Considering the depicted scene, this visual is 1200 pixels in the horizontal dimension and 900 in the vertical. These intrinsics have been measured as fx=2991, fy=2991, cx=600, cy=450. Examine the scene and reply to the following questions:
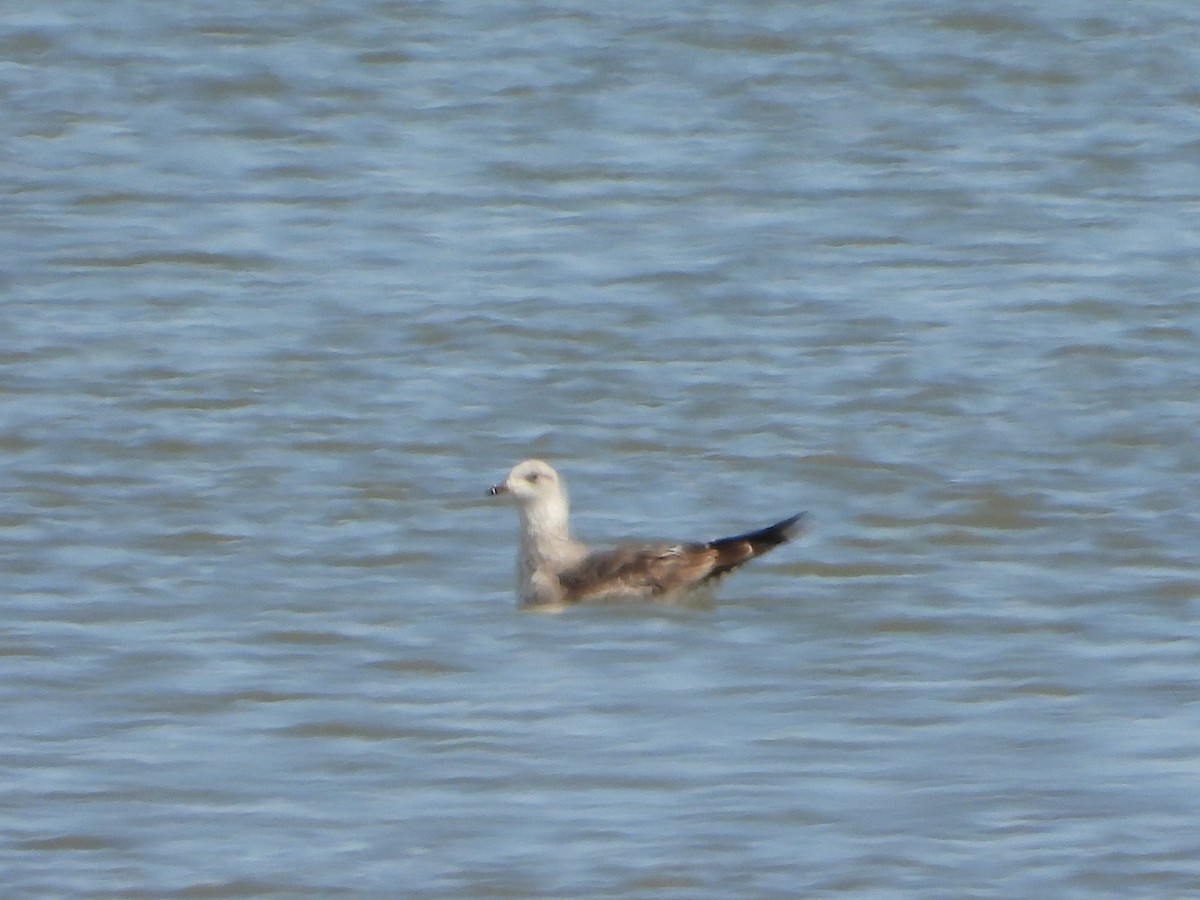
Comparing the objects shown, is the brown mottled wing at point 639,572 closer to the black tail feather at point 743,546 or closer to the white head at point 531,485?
the black tail feather at point 743,546

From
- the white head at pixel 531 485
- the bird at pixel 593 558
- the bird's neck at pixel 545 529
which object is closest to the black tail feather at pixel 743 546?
the bird at pixel 593 558

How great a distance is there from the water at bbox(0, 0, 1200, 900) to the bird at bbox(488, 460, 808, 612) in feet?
0.46

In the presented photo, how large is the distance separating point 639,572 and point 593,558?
35 centimetres

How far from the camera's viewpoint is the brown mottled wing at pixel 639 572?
9.47m

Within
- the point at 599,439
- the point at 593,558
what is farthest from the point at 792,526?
the point at 599,439

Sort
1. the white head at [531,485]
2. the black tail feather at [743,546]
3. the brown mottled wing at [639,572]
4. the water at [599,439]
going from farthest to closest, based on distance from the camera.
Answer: the white head at [531,485] → the black tail feather at [743,546] → the brown mottled wing at [639,572] → the water at [599,439]

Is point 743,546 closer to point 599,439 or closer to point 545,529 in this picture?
point 545,529

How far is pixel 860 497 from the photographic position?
35.1ft

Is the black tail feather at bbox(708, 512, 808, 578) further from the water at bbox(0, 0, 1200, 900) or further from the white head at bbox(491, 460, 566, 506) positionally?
the white head at bbox(491, 460, 566, 506)

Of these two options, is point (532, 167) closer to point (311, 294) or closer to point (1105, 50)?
point (311, 294)

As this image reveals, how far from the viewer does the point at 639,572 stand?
968 centimetres

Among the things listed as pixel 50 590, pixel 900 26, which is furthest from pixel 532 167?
pixel 50 590

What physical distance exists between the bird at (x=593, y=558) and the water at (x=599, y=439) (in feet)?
0.46

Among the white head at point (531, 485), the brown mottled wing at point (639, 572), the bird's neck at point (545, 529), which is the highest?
the white head at point (531, 485)
